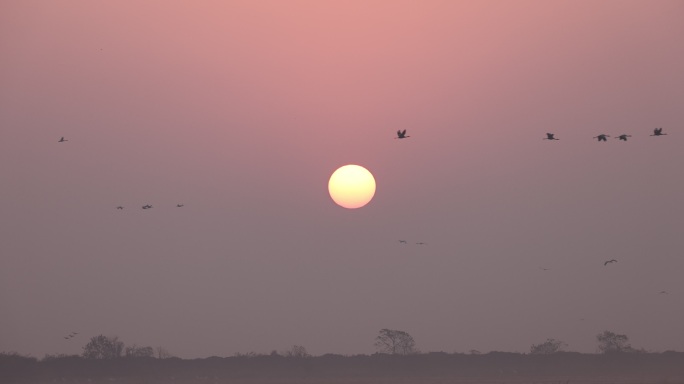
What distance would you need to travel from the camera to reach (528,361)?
75250 millimetres

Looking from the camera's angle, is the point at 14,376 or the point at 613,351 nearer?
the point at 14,376

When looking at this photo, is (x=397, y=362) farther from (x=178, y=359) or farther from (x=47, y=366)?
(x=47, y=366)

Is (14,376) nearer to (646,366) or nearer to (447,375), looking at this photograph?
(447,375)

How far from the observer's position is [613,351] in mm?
76812

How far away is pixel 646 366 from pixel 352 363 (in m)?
21.7

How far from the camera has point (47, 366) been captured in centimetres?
7456

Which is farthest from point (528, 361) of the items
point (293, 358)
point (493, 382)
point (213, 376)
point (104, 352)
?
point (104, 352)

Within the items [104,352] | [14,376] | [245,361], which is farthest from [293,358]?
[14,376]

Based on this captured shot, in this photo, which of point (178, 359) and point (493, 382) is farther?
point (178, 359)

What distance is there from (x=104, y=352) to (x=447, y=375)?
1073 inches

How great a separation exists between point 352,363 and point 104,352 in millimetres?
19634

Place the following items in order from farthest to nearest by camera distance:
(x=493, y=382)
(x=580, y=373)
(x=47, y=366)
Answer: (x=47, y=366)
(x=580, y=373)
(x=493, y=382)

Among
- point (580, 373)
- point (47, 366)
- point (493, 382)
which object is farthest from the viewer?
A: point (47, 366)

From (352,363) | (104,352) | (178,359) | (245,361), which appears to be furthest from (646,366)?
(104,352)
